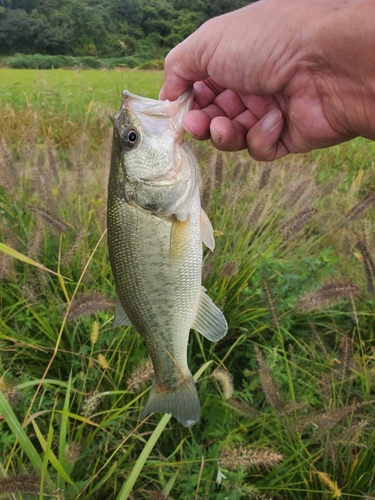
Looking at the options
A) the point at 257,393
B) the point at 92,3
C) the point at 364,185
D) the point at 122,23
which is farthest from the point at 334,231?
the point at 92,3

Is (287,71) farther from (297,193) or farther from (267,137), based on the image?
(297,193)

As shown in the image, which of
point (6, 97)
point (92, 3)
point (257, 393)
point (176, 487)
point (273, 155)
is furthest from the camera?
point (92, 3)

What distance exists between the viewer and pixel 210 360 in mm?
2326

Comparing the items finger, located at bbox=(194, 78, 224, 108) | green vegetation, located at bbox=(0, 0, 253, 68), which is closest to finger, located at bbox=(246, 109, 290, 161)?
finger, located at bbox=(194, 78, 224, 108)

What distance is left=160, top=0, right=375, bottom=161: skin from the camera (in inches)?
60.1

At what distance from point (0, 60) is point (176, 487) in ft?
64.5

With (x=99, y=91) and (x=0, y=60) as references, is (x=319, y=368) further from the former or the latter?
(x=0, y=60)

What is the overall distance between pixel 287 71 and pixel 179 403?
1479mm

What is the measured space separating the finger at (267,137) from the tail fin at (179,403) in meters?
1.18

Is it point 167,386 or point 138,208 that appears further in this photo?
point 167,386

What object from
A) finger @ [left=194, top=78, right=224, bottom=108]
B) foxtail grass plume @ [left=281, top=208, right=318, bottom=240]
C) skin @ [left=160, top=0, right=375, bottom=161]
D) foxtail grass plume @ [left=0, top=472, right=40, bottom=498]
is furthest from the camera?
foxtail grass plume @ [left=281, top=208, right=318, bottom=240]

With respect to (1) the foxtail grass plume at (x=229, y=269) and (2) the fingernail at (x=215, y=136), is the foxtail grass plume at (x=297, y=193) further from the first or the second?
(2) the fingernail at (x=215, y=136)

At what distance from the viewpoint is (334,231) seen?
3.23 m

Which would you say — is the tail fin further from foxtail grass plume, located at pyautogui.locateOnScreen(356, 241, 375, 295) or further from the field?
foxtail grass plume, located at pyautogui.locateOnScreen(356, 241, 375, 295)
